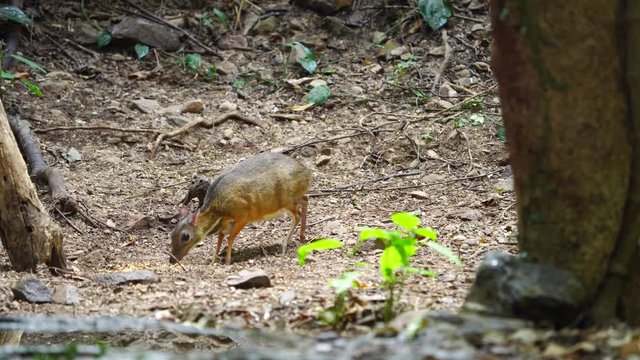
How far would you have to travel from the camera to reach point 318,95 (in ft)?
35.1

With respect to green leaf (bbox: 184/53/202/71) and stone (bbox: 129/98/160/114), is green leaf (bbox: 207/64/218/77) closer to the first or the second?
green leaf (bbox: 184/53/202/71)

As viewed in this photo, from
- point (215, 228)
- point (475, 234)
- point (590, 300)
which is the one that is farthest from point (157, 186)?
point (590, 300)

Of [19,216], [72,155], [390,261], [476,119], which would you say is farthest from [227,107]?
[390,261]

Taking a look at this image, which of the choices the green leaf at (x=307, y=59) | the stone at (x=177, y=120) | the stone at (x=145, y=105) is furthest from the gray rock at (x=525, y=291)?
the green leaf at (x=307, y=59)

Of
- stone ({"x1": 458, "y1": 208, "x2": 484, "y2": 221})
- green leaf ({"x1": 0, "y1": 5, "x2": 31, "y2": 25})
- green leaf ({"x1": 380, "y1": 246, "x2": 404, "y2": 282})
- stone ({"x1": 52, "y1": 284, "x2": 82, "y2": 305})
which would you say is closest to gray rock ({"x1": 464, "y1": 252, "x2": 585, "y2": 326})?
green leaf ({"x1": 380, "y1": 246, "x2": 404, "y2": 282})

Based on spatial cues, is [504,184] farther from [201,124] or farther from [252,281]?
[252,281]

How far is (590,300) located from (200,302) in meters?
2.18

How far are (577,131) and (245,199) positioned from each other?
4.13 m

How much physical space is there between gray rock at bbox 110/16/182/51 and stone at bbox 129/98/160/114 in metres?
1.35

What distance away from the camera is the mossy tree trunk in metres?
3.91

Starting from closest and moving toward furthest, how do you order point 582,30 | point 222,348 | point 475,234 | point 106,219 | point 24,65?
point 582,30
point 222,348
point 475,234
point 106,219
point 24,65

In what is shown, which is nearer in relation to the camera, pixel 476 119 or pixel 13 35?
pixel 476 119

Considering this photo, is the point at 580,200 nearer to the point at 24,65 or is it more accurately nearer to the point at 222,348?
the point at 222,348

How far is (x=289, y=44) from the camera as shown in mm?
11812
